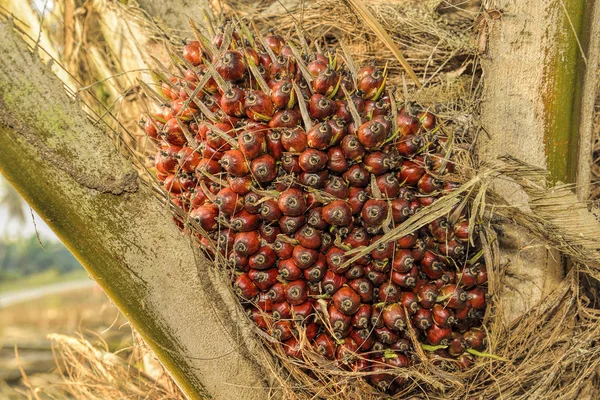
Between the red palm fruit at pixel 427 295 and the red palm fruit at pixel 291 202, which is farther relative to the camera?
the red palm fruit at pixel 427 295

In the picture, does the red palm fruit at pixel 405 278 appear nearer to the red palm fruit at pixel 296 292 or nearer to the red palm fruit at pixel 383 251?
the red palm fruit at pixel 383 251

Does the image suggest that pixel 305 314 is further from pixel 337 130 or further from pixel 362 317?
pixel 337 130

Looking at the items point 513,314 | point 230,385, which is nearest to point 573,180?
point 513,314

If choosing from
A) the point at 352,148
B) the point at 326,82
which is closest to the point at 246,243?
the point at 352,148

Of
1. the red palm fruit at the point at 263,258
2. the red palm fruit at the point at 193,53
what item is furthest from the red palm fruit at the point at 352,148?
the red palm fruit at the point at 193,53

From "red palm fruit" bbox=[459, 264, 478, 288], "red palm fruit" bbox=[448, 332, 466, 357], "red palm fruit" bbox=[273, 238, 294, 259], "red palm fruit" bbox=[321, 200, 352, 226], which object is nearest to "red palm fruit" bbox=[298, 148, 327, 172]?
"red palm fruit" bbox=[321, 200, 352, 226]

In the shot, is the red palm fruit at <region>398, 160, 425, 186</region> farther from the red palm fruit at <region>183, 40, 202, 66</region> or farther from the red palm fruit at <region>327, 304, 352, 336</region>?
the red palm fruit at <region>183, 40, 202, 66</region>

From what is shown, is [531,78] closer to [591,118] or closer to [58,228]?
[591,118]
